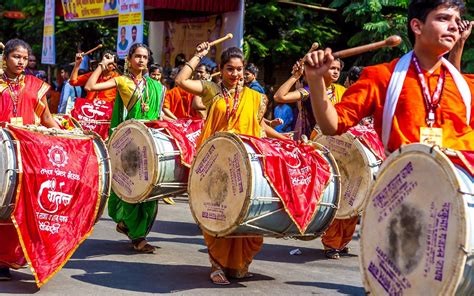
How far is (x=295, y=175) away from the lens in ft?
21.0

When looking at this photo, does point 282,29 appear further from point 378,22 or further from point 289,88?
point 289,88

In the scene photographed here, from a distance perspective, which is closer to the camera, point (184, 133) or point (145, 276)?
point (145, 276)

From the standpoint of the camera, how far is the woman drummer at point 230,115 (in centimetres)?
678

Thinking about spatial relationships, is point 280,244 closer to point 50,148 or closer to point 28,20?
point 50,148

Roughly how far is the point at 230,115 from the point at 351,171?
4.96 feet

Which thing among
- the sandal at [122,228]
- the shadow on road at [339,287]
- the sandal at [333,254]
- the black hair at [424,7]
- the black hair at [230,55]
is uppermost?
the black hair at [424,7]

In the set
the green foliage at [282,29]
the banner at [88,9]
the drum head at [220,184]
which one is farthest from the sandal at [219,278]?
the banner at [88,9]

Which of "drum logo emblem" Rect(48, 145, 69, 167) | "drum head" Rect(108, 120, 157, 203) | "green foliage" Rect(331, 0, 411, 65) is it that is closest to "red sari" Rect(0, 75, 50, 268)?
"drum logo emblem" Rect(48, 145, 69, 167)

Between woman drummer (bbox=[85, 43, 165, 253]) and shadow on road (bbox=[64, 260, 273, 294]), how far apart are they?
76 cm

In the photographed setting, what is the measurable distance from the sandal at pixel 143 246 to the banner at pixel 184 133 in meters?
0.81

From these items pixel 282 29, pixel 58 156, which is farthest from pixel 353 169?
pixel 282 29

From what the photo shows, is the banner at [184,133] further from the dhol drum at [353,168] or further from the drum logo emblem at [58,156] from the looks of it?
the drum logo emblem at [58,156]

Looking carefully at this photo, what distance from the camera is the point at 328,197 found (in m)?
6.64

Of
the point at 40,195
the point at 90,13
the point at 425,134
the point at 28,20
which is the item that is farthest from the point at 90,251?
the point at 28,20
